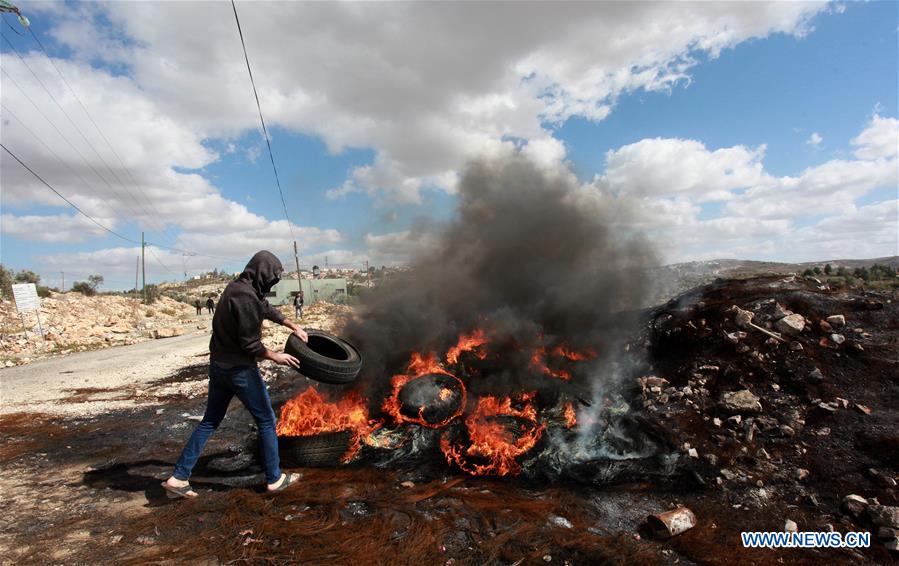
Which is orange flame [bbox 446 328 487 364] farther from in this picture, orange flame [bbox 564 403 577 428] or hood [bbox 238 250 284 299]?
hood [bbox 238 250 284 299]

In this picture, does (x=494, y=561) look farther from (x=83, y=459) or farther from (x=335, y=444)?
(x=83, y=459)

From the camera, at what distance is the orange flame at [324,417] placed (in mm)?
5688

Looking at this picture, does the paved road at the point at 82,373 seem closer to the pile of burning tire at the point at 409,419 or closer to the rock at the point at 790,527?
the pile of burning tire at the point at 409,419

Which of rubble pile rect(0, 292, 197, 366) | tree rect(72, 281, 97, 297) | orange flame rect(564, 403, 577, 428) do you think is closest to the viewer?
orange flame rect(564, 403, 577, 428)

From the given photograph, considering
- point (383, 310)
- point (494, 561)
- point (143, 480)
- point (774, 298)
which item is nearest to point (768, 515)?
point (494, 561)

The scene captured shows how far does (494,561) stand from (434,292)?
7335 mm

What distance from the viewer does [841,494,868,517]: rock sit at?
380 cm

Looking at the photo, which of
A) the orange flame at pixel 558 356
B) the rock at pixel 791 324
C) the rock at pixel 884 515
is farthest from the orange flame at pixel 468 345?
the rock at pixel 884 515

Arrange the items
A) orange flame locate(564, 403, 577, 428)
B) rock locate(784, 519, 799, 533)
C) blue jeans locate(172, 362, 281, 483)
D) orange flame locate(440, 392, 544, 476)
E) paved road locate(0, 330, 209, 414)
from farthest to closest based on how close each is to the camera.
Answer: paved road locate(0, 330, 209, 414)
orange flame locate(564, 403, 577, 428)
orange flame locate(440, 392, 544, 476)
blue jeans locate(172, 362, 281, 483)
rock locate(784, 519, 799, 533)

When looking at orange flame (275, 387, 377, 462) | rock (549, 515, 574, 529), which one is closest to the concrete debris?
rock (549, 515, 574, 529)

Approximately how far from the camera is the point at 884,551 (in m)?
3.39

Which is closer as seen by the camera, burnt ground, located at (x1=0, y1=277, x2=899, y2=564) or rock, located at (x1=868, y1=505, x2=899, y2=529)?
burnt ground, located at (x1=0, y1=277, x2=899, y2=564)

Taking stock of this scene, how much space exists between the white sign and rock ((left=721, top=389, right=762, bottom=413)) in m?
25.0

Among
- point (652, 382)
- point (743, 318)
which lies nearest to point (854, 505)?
point (652, 382)
